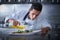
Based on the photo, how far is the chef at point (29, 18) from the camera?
199 centimetres

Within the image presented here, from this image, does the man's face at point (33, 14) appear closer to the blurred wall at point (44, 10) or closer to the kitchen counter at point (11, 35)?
the blurred wall at point (44, 10)

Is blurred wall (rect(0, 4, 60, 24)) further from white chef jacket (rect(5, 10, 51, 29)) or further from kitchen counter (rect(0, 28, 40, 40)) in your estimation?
kitchen counter (rect(0, 28, 40, 40))

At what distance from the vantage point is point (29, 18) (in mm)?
2004

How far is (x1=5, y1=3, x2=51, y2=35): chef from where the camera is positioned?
199 centimetres

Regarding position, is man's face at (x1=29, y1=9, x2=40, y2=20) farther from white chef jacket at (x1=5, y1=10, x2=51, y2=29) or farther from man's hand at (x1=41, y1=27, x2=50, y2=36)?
man's hand at (x1=41, y1=27, x2=50, y2=36)

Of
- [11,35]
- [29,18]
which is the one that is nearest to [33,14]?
[29,18]

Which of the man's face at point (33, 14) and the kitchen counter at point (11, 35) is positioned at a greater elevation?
the man's face at point (33, 14)

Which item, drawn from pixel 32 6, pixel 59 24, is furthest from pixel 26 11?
pixel 59 24

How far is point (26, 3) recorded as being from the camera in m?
2.00

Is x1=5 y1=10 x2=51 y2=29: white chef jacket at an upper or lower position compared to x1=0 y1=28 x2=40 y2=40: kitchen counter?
upper

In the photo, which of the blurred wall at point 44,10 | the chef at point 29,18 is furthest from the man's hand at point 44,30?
the blurred wall at point 44,10

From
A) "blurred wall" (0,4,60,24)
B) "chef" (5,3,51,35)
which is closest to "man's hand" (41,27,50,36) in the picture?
"chef" (5,3,51,35)

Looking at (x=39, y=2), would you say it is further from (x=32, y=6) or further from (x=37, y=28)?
(x=37, y=28)

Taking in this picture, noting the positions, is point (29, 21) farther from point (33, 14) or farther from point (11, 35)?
point (11, 35)
